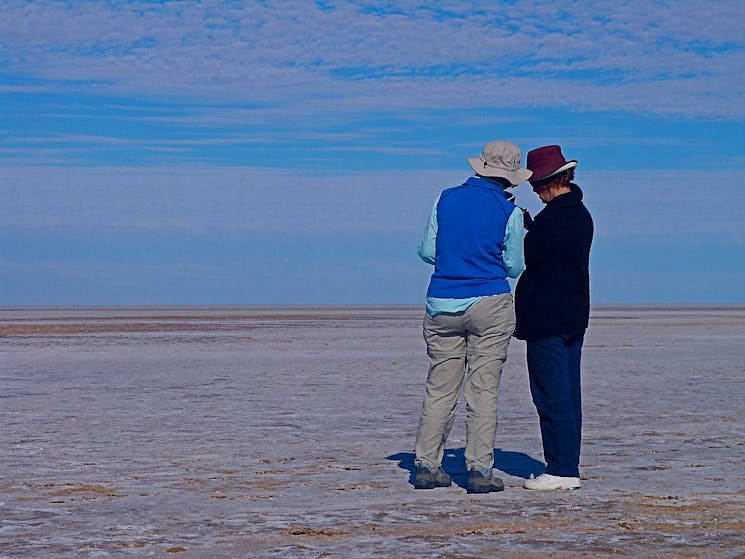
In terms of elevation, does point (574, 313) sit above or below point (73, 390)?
above

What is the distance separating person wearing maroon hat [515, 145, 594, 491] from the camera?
6.96 m

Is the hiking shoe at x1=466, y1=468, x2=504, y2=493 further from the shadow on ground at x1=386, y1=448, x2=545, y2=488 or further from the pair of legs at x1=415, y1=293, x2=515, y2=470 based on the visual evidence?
the shadow on ground at x1=386, y1=448, x2=545, y2=488

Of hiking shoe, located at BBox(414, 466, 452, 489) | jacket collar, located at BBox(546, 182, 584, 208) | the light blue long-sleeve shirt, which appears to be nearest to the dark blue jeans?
the light blue long-sleeve shirt

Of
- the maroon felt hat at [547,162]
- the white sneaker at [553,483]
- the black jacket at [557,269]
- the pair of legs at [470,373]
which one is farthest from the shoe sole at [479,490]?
the maroon felt hat at [547,162]

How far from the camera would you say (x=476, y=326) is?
22.8 ft

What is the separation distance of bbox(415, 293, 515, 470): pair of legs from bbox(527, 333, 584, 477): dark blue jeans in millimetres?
230

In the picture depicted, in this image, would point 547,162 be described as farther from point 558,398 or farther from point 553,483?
point 553,483

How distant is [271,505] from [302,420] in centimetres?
438

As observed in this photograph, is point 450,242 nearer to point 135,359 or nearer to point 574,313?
point 574,313

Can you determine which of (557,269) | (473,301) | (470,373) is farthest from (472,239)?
(470,373)

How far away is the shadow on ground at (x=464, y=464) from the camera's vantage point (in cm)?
757

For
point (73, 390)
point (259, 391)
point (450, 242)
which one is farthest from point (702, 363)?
point (450, 242)

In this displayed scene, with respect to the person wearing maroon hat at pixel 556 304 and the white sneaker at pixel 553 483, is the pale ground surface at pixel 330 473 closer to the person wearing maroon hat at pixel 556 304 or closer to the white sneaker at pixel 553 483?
the white sneaker at pixel 553 483

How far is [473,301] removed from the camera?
6.92 m
